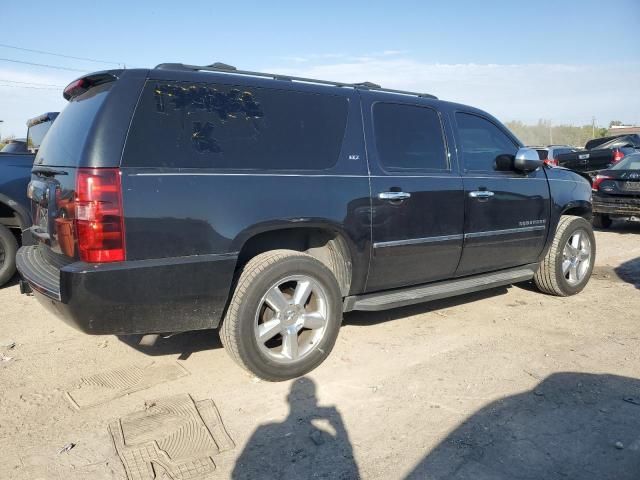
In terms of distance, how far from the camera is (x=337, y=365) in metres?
3.73

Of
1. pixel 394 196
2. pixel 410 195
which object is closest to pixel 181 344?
pixel 394 196

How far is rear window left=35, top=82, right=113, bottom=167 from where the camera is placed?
118 inches

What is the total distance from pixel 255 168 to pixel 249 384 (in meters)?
1.39

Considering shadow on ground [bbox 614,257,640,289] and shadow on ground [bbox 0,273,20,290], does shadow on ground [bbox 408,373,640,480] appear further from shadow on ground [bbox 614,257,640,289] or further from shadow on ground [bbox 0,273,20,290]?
shadow on ground [bbox 0,273,20,290]

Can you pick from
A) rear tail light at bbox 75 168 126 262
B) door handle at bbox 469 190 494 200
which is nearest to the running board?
door handle at bbox 469 190 494 200

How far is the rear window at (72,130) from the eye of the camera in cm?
301

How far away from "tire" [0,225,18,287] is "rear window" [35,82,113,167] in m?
2.53

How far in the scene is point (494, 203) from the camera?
4.60 metres

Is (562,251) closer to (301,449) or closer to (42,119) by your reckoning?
(301,449)

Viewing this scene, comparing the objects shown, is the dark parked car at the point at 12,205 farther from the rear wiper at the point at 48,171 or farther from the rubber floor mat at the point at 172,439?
the rubber floor mat at the point at 172,439

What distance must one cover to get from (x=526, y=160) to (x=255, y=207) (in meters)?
2.73

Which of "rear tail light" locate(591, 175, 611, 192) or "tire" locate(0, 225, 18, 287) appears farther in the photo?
"rear tail light" locate(591, 175, 611, 192)

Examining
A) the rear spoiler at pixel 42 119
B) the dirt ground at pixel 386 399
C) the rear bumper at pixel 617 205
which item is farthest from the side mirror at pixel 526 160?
the rear bumper at pixel 617 205

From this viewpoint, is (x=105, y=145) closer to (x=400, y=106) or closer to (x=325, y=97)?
(x=325, y=97)
